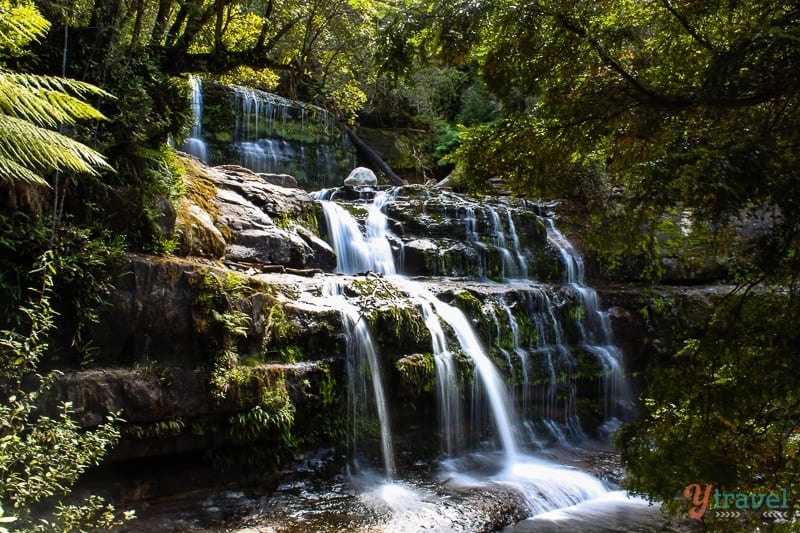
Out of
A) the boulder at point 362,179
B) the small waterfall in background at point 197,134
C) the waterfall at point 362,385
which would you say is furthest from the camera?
the boulder at point 362,179

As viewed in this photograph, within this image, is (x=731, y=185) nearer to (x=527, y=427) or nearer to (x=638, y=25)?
(x=638, y=25)

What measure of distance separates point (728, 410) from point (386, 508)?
13.0 feet

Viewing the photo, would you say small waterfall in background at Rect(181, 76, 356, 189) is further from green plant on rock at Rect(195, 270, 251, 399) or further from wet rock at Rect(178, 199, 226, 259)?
green plant on rock at Rect(195, 270, 251, 399)

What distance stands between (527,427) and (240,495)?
4701 mm

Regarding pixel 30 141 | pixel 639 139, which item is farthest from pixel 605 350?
pixel 30 141

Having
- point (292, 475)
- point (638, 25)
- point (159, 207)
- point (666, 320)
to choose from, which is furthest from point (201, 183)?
point (666, 320)

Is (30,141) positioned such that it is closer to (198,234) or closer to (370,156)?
(198,234)

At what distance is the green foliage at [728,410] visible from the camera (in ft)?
9.28

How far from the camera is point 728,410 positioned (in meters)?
2.97

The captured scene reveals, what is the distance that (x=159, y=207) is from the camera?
6309mm

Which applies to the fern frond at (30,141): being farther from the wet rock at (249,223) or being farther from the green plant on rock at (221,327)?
the wet rock at (249,223)

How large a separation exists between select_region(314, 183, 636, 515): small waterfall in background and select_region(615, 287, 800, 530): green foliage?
363 centimetres

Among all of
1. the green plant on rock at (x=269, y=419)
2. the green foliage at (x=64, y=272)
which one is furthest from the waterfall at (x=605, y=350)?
the green foliage at (x=64, y=272)

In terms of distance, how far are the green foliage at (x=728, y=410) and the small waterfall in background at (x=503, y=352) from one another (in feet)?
11.9
